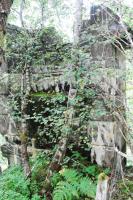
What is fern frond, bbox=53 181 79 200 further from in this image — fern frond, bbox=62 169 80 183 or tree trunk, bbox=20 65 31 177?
tree trunk, bbox=20 65 31 177

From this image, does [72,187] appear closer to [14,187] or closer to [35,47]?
[14,187]

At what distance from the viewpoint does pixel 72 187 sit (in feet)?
Answer: 17.7

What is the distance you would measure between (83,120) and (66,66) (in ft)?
3.69

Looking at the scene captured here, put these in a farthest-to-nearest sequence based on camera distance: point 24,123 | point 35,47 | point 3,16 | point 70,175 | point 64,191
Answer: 1. point 24,123
2. point 35,47
3. point 70,175
4. point 64,191
5. point 3,16

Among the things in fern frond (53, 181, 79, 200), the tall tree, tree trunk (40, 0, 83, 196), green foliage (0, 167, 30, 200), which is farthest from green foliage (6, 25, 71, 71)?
the tall tree

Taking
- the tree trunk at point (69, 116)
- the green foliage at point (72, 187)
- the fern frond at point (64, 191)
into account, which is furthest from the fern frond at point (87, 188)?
the tree trunk at point (69, 116)

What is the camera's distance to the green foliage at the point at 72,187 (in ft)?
17.0

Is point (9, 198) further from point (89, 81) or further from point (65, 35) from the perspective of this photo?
point (65, 35)

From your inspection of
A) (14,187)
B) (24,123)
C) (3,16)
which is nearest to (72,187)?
(14,187)

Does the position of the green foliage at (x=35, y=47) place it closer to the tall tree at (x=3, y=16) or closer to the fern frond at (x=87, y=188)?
the fern frond at (x=87, y=188)

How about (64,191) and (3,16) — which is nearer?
(3,16)

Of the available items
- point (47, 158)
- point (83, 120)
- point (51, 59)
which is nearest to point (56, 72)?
point (51, 59)

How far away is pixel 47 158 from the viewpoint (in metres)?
6.46

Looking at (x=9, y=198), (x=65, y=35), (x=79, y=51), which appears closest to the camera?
(x=79, y=51)
